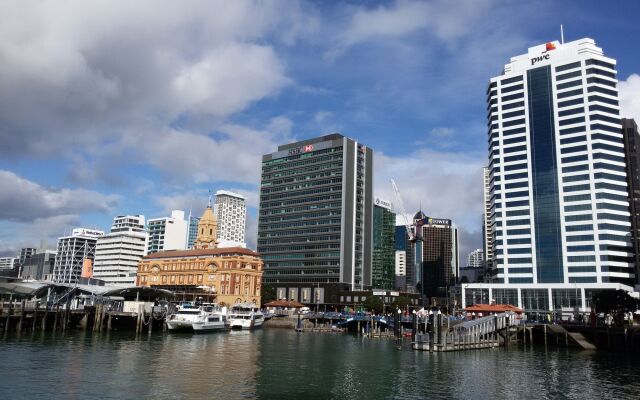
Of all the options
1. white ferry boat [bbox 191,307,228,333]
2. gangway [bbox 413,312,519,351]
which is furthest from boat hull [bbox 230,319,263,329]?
gangway [bbox 413,312,519,351]

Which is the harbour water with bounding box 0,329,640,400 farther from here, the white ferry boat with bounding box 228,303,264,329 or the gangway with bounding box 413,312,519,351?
the white ferry boat with bounding box 228,303,264,329

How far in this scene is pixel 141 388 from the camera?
149ft

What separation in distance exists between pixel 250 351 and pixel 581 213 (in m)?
130

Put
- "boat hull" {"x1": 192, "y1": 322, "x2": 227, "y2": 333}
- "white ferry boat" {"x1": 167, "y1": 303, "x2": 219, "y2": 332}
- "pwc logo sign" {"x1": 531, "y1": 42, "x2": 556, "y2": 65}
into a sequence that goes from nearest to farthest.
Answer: "white ferry boat" {"x1": 167, "y1": 303, "x2": 219, "y2": 332}
"boat hull" {"x1": 192, "y1": 322, "x2": 227, "y2": 333}
"pwc logo sign" {"x1": 531, "y1": 42, "x2": 556, "y2": 65}

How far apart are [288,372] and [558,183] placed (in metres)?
142

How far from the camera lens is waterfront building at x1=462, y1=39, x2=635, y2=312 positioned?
538 feet

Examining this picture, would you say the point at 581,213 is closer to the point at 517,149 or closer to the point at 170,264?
the point at 517,149

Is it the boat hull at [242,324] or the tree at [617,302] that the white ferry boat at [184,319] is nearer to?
the boat hull at [242,324]

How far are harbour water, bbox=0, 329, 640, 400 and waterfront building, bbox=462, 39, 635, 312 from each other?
8832cm

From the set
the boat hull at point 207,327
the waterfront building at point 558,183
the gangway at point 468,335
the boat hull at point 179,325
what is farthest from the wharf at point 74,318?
the waterfront building at point 558,183

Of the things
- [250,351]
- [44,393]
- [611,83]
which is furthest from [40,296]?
[611,83]

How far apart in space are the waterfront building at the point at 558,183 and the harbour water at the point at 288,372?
88.3 metres

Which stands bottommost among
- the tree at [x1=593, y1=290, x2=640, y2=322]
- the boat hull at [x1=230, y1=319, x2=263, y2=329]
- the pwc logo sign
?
the boat hull at [x1=230, y1=319, x2=263, y2=329]

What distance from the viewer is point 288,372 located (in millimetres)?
57469
